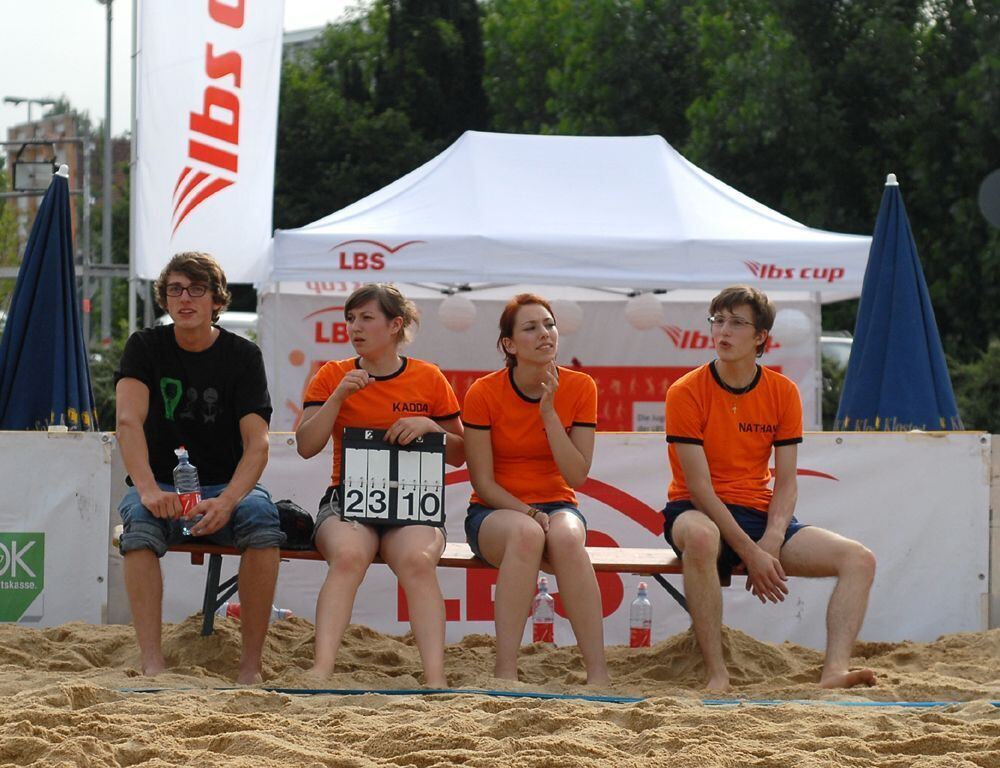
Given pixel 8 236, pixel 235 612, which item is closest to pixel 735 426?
pixel 235 612

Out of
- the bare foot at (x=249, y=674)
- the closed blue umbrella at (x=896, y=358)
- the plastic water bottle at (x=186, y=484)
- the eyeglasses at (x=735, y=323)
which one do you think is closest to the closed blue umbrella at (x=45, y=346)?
the plastic water bottle at (x=186, y=484)

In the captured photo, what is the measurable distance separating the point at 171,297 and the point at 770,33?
68.8 ft

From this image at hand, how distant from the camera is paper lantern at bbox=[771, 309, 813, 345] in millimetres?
10844

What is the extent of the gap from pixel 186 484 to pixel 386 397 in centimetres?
77

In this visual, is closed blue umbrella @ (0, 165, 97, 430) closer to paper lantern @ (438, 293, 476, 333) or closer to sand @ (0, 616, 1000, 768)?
sand @ (0, 616, 1000, 768)

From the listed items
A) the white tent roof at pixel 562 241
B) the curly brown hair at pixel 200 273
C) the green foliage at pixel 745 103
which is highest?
the green foliage at pixel 745 103

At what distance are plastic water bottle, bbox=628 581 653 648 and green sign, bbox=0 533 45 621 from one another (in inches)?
96.6

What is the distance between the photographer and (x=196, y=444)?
493cm

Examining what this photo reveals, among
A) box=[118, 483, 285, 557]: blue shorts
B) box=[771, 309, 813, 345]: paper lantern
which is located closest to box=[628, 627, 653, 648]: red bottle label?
box=[118, 483, 285, 557]: blue shorts

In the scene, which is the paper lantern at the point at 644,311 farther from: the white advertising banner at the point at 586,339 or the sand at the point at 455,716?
the sand at the point at 455,716

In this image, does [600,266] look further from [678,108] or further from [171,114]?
[678,108]

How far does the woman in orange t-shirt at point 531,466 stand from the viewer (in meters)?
4.72

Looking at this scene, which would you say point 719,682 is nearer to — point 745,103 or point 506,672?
point 506,672

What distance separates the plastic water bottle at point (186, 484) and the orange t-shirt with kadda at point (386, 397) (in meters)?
0.47
